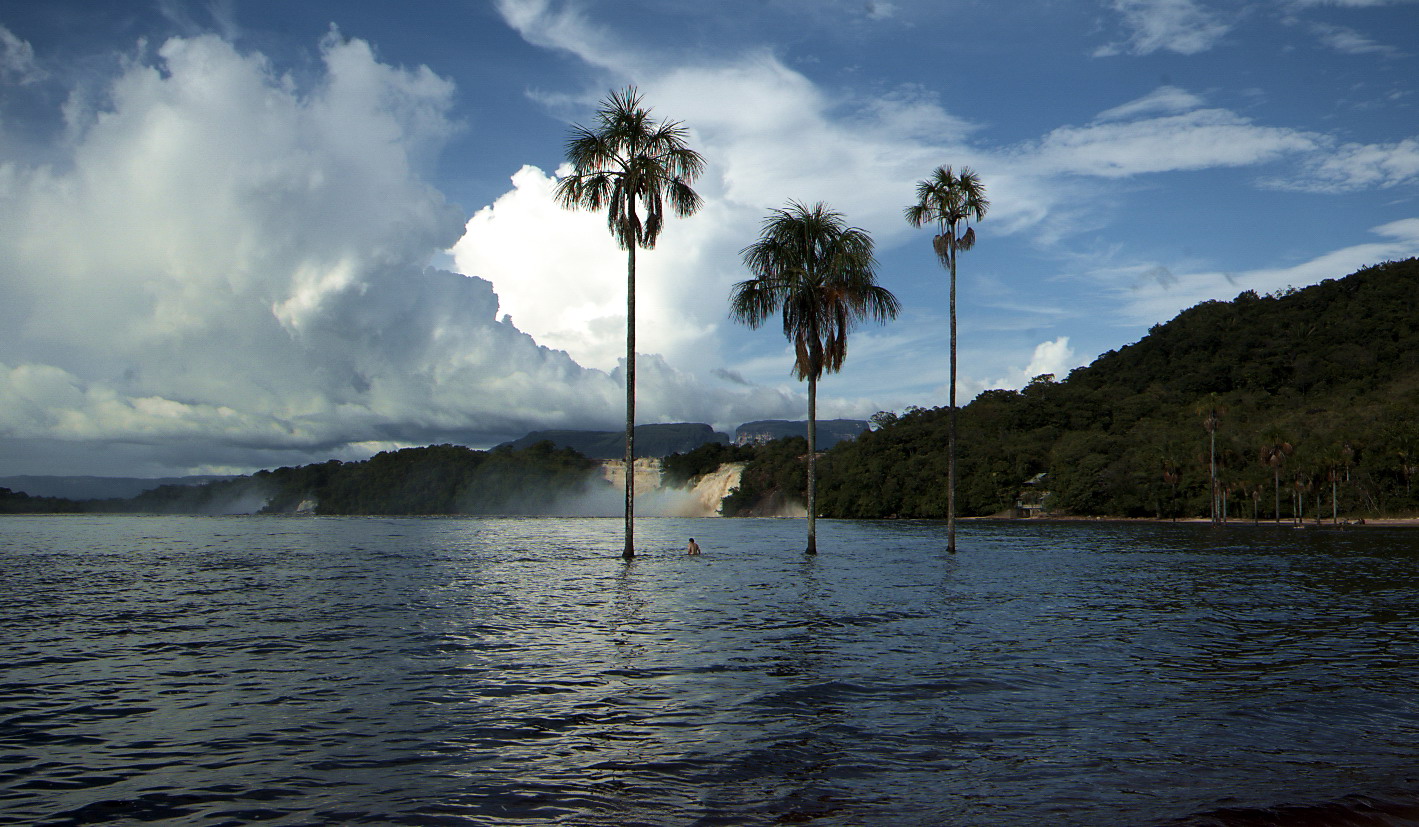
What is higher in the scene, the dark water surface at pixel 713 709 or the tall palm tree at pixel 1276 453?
the tall palm tree at pixel 1276 453

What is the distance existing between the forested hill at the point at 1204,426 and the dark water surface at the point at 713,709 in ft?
355

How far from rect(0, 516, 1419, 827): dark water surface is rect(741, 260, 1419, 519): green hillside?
108 metres

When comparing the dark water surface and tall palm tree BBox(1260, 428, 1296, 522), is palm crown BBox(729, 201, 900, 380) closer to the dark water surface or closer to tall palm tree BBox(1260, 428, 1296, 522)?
the dark water surface

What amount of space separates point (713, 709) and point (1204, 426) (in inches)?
5451

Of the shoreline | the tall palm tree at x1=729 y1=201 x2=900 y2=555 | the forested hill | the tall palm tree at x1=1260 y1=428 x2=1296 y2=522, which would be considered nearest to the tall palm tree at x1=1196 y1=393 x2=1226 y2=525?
the forested hill

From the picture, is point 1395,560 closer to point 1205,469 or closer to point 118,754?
point 118,754

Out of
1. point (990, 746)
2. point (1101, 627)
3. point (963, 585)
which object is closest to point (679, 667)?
point (990, 746)

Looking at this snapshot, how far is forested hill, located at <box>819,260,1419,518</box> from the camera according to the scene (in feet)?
383

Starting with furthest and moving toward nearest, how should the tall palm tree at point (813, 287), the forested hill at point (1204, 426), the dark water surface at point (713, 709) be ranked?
the forested hill at point (1204, 426), the tall palm tree at point (813, 287), the dark water surface at point (713, 709)

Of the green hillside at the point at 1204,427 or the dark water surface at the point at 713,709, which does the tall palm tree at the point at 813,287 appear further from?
the green hillside at the point at 1204,427

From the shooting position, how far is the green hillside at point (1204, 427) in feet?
383

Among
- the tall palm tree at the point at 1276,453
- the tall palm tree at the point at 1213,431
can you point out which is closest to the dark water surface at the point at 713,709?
the tall palm tree at the point at 1213,431

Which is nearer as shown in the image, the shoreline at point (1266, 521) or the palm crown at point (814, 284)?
the palm crown at point (814, 284)

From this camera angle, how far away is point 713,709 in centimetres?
1184
